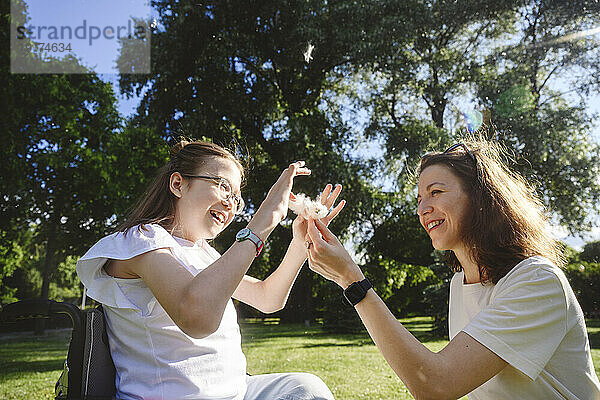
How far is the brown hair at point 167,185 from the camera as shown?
192 cm

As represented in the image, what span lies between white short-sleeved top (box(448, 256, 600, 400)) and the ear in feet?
3.92

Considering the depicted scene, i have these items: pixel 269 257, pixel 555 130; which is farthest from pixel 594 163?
pixel 269 257

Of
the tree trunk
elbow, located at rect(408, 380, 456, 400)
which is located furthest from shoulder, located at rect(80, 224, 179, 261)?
the tree trunk

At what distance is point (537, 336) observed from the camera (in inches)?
61.6

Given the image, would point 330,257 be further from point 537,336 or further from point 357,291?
point 537,336

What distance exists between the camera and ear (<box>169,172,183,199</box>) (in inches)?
77.2

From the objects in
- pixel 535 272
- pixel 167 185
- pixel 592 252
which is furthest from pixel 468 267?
pixel 592 252

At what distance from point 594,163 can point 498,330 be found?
12308 mm

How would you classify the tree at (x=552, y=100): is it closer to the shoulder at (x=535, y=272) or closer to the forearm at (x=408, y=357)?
the shoulder at (x=535, y=272)

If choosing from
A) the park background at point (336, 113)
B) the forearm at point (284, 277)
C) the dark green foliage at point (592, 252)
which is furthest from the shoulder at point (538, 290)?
the dark green foliage at point (592, 252)

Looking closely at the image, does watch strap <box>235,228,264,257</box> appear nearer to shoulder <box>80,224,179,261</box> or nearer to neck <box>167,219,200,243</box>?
shoulder <box>80,224,179,261</box>

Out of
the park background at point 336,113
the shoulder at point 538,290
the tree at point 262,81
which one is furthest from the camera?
the tree at point 262,81

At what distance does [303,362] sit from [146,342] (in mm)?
6583

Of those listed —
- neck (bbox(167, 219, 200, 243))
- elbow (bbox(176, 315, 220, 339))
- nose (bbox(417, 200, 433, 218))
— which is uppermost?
nose (bbox(417, 200, 433, 218))
